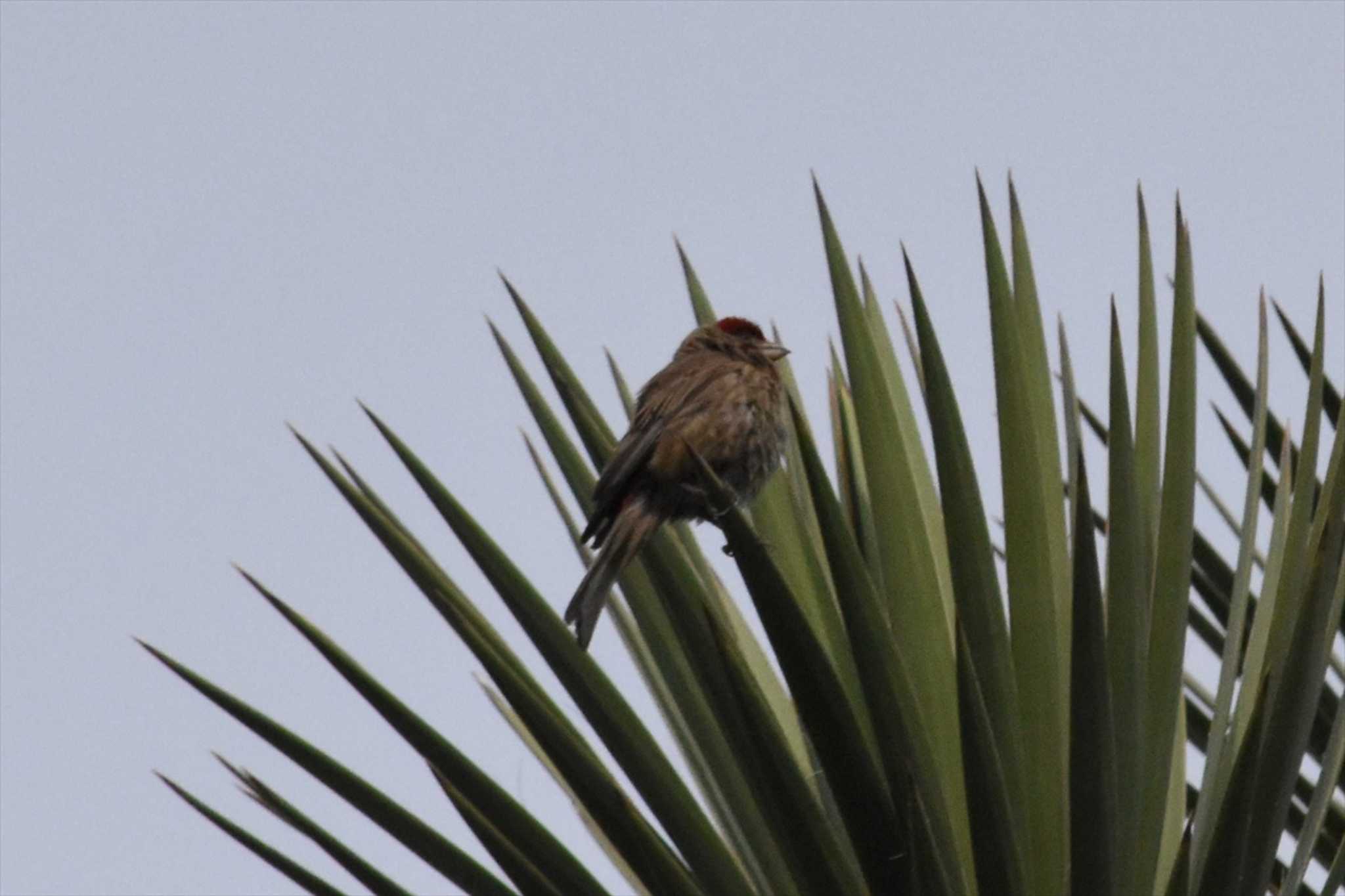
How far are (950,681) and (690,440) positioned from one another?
2.03m

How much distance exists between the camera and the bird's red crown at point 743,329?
5137 mm

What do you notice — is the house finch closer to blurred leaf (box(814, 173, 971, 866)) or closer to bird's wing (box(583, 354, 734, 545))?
bird's wing (box(583, 354, 734, 545))

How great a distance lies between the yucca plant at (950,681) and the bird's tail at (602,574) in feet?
0.75

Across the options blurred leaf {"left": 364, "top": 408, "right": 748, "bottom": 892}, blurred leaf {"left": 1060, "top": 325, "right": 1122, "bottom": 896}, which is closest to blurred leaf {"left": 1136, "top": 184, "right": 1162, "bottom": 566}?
blurred leaf {"left": 1060, "top": 325, "right": 1122, "bottom": 896}

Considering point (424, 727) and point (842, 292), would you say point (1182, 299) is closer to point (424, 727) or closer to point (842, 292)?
point (842, 292)

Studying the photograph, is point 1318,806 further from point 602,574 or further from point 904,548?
point 602,574

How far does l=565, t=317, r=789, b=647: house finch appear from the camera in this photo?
12.5 ft

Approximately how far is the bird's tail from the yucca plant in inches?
9.0

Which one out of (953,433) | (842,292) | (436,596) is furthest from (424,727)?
(842,292)

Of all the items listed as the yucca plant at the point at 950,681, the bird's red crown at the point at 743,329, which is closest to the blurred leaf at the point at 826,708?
the yucca plant at the point at 950,681

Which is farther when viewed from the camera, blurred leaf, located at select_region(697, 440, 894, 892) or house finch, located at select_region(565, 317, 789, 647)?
house finch, located at select_region(565, 317, 789, 647)

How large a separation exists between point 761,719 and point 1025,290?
118 cm

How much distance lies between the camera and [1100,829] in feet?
7.41

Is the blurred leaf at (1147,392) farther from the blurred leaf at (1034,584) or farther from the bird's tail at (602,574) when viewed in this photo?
the bird's tail at (602,574)
